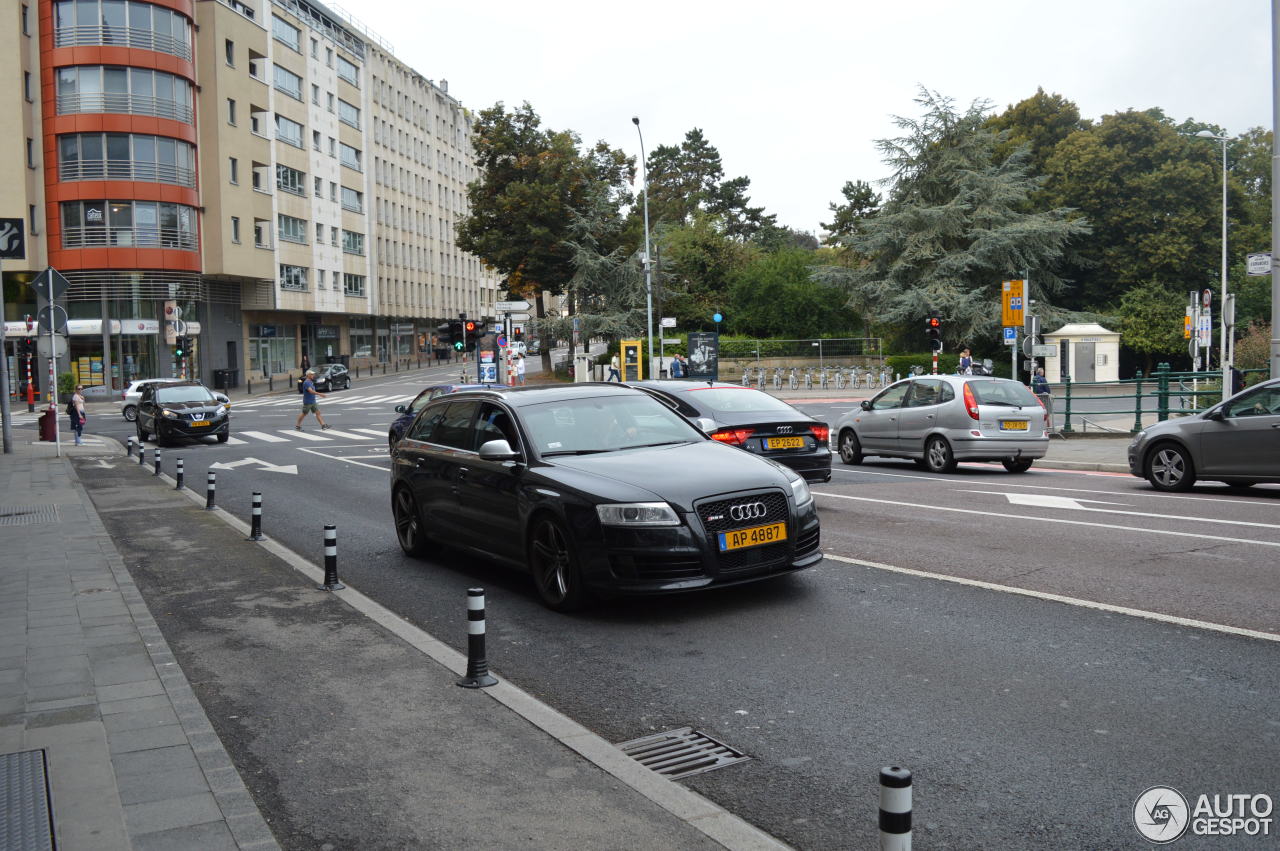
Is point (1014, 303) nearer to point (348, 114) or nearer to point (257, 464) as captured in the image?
point (257, 464)

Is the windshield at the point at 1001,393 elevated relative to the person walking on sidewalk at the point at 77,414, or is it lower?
elevated

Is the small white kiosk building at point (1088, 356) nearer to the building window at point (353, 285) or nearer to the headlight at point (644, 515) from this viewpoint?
the headlight at point (644, 515)

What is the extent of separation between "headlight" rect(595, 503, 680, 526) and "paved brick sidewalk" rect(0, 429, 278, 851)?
2.82 metres

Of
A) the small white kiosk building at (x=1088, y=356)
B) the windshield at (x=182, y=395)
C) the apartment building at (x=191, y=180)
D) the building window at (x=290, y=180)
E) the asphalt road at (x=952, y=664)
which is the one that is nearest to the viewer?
the asphalt road at (x=952, y=664)

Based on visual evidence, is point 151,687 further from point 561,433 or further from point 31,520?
point 31,520

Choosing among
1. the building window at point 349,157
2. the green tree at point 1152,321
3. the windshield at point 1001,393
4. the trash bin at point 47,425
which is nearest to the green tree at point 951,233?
the green tree at point 1152,321

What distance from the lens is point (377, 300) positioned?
87.4m

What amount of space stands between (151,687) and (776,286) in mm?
60373

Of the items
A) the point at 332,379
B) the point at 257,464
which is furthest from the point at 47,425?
the point at 332,379

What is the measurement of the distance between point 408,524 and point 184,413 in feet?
66.0

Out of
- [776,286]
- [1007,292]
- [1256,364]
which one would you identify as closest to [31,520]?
[1007,292]

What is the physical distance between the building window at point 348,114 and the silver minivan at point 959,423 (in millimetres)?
67956

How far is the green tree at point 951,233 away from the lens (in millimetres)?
52281

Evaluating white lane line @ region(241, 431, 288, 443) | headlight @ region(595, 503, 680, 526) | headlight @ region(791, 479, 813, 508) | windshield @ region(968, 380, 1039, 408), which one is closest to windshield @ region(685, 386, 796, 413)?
headlight @ region(791, 479, 813, 508)
